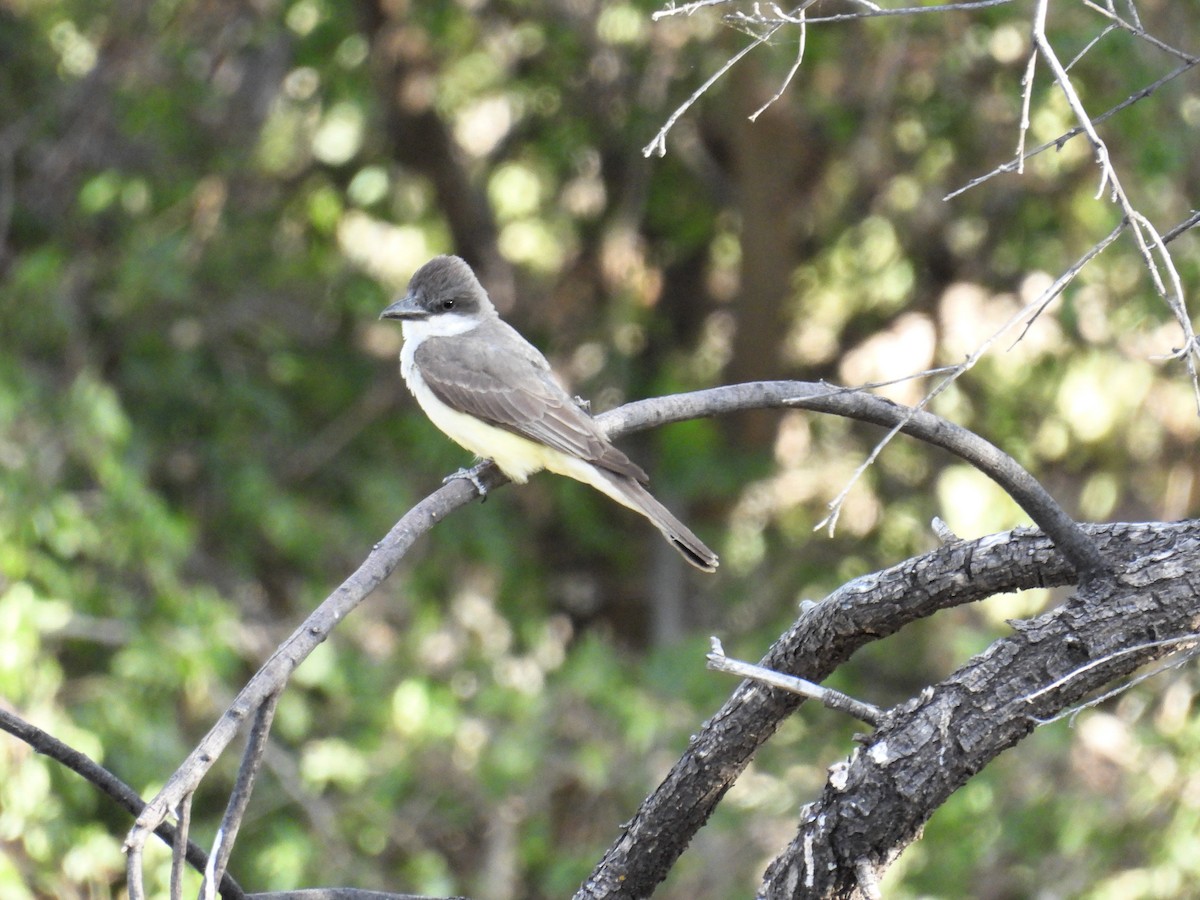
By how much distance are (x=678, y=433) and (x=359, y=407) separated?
174cm

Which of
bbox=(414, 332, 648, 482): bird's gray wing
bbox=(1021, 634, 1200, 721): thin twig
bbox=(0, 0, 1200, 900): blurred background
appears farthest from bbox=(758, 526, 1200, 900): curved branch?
bbox=(0, 0, 1200, 900): blurred background

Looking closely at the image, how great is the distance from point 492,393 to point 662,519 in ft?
3.79

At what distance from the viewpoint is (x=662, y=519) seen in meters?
4.15

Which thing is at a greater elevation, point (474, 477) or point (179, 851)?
point (474, 477)

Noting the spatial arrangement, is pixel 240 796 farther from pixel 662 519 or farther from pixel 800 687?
pixel 662 519

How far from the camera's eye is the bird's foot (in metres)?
3.17

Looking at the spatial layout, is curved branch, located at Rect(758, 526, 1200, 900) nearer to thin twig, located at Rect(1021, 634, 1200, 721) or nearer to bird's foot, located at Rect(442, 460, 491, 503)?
thin twig, located at Rect(1021, 634, 1200, 721)

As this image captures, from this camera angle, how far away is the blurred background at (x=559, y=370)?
6.51m

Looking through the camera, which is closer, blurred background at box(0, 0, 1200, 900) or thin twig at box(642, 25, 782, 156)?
thin twig at box(642, 25, 782, 156)

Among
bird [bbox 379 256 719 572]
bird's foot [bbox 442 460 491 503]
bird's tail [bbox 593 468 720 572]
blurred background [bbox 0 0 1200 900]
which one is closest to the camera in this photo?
bird's foot [bbox 442 460 491 503]

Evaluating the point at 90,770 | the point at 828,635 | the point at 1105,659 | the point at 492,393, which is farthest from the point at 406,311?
the point at 1105,659

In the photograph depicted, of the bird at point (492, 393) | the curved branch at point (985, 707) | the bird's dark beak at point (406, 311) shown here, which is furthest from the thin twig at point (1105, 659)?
the bird's dark beak at point (406, 311)

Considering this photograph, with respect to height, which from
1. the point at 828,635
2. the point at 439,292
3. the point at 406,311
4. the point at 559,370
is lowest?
the point at 828,635

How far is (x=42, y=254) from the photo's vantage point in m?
6.80
